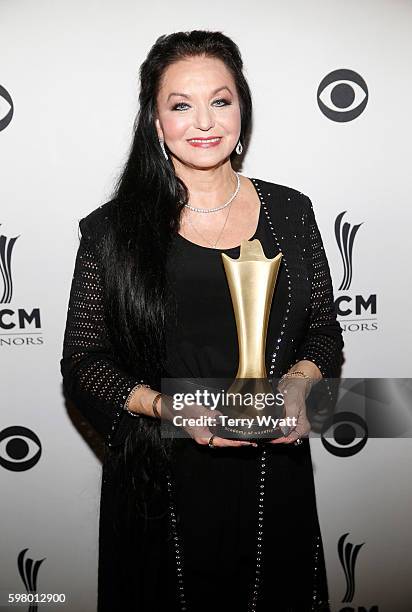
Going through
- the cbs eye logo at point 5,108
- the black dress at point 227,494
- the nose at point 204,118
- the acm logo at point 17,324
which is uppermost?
the cbs eye logo at point 5,108

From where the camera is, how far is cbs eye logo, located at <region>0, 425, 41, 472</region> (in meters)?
1.60

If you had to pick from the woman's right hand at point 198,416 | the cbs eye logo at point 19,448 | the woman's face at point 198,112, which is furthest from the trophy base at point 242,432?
the cbs eye logo at point 19,448

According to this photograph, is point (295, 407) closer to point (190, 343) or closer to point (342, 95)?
point (190, 343)

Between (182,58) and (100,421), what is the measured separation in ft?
2.06

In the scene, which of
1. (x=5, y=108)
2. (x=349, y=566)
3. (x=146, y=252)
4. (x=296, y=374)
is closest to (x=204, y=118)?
(x=146, y=252)

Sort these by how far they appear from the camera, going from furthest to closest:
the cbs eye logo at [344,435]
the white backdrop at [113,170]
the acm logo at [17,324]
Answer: the cbs eye logo at [344,435], the acm logo at [17,324], the white backdrop at [113,170]

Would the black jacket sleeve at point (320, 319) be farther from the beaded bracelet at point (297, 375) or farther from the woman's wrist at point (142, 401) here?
the woman's wrist at point (142, 401)

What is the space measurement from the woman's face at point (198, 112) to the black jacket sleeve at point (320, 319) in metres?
0.21

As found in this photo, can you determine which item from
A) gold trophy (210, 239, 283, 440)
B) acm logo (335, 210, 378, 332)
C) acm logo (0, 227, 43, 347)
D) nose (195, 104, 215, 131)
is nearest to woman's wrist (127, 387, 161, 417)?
gold trophy (210, 239, 283, 440)

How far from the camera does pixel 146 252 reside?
3.59ft

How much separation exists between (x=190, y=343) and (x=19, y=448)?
735 millimetres

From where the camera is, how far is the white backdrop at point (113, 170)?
55.4 inches

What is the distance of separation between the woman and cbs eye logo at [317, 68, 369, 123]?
1.17 ft

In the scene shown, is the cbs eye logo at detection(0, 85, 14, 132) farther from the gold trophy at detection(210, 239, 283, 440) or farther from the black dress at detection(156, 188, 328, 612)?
the gold trophy at detection(210, 239, 283, 440)
